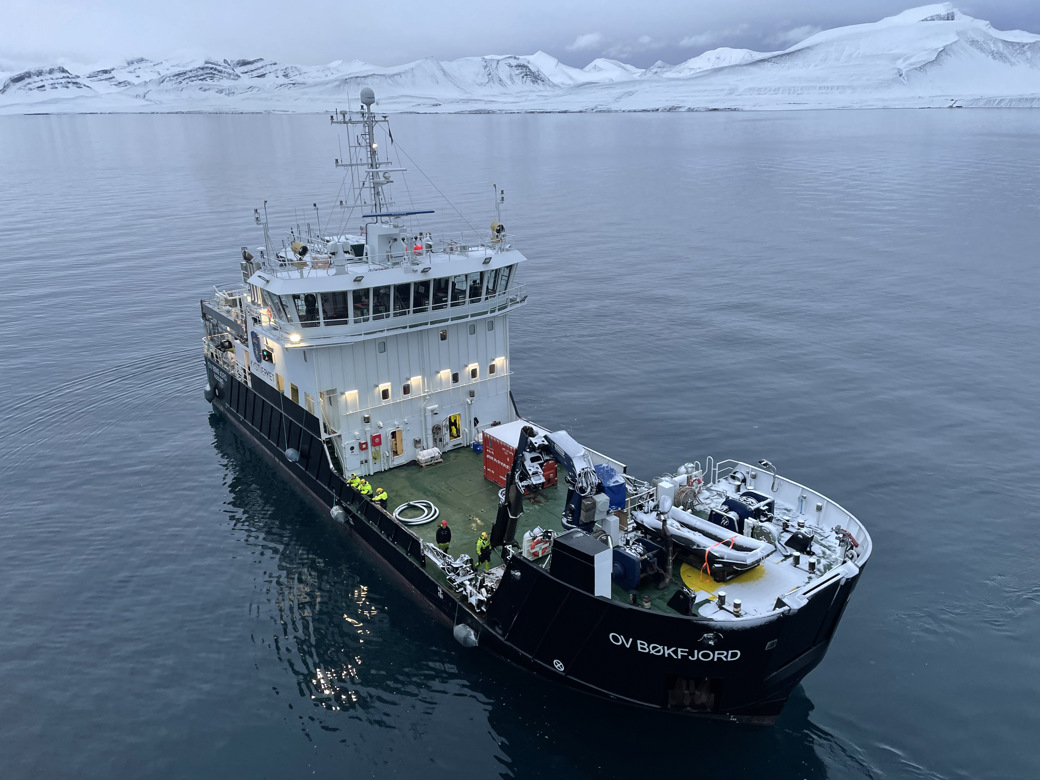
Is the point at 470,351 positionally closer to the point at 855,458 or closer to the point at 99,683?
the point at 99,683

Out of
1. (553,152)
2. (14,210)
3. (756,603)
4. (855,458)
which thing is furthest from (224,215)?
(553,152)

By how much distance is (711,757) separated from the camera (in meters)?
15.6

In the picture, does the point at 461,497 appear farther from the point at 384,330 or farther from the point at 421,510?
the point at 384,330

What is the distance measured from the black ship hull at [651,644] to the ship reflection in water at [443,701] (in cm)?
67

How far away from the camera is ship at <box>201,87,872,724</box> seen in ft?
49.9

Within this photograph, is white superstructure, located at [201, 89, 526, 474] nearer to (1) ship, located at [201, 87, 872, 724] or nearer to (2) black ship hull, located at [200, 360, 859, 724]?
(1) ship, located at [201, 87, 872, 724]

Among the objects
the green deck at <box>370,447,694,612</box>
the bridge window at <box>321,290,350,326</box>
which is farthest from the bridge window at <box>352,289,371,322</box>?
the green deck at <box>370,447,694,612</box>

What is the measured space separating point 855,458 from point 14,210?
294 ft

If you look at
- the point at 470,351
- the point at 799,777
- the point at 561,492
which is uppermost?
the point at 470,351

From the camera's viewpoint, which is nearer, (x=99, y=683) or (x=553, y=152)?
(x=99, y=683)

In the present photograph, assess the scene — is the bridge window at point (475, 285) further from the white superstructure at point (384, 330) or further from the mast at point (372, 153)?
the mast at point (372, 153)

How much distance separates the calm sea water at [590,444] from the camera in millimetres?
16078

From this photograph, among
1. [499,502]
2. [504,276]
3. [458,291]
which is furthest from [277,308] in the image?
[499,502]

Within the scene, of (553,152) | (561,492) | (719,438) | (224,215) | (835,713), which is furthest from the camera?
(553,152)
